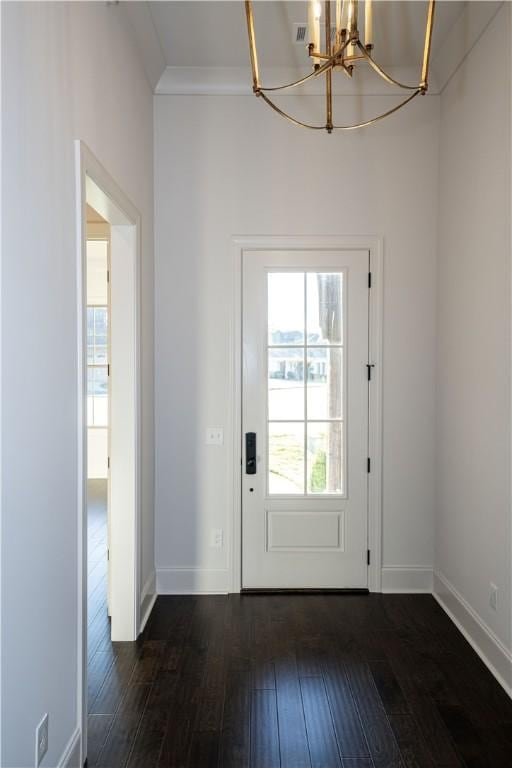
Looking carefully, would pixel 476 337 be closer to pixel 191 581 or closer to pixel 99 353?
pixel 191 581

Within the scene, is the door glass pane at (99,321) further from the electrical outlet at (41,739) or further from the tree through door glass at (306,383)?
the electrical outlet at (41,739)

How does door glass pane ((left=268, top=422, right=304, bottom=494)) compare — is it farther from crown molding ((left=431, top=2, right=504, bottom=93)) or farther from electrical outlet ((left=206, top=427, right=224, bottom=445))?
crown molding ((left=431, top=2, right=504, bottom=93))

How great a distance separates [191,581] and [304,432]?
3.98 feet

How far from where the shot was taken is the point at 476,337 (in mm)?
2846

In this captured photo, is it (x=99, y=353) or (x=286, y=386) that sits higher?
(x=99, y=353)

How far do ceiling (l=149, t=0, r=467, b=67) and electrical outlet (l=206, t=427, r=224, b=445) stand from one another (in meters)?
2.27

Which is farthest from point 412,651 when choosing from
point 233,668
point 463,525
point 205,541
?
point 205,541

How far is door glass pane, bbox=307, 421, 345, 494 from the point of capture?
3529mm

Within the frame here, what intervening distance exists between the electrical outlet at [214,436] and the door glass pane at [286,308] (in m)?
0.67

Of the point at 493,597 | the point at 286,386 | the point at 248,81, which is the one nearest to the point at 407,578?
the point at 493,597

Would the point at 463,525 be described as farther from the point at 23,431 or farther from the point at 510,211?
the point at 23,431

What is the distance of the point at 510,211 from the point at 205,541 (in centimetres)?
257

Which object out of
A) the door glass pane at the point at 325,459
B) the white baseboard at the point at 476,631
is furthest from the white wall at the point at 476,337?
the door glass pane at the point at 325,459

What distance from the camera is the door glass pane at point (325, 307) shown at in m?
3.49
